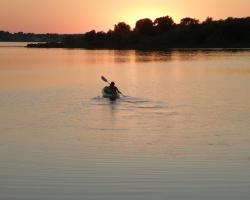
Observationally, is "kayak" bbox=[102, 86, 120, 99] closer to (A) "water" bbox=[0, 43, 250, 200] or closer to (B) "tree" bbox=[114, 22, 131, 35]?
(A) "water" bbox=[0, 43, 250, 200]

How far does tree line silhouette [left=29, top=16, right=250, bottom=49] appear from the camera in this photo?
120188mm

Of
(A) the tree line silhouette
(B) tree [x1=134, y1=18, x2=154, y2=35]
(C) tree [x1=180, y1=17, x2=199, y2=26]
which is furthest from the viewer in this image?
(B) tree [x1=134, y1=18, x2=154, y2=35]

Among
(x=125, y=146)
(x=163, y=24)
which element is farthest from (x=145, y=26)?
(x=125, y=146)

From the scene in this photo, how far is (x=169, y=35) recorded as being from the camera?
13412 cm

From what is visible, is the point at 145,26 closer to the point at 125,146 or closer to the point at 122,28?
the point at 122,28

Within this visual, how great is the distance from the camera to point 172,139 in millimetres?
14453

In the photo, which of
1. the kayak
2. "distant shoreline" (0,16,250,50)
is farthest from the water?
"distant shoreline" (0,16,250,50)

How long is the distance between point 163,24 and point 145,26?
5.11m

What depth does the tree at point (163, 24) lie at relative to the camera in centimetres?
14562

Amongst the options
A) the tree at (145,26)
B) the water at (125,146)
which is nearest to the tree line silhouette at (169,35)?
the tree at (145,26)

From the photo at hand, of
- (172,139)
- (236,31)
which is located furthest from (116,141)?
(236,31)

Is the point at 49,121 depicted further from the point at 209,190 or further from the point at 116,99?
the point at 209,190

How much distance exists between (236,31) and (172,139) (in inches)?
4232

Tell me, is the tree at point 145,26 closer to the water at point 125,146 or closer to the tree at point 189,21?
the tree at point 189,21
